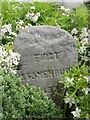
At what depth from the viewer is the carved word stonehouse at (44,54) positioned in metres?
3.36

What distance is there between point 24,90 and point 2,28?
0.82m

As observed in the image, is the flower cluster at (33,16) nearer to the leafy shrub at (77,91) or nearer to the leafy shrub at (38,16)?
the leafy shrub at (38,16)

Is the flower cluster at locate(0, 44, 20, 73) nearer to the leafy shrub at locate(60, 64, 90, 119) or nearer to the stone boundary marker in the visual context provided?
the stone boundary marker

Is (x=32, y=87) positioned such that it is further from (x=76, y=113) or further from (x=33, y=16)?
(x=33, y=16)

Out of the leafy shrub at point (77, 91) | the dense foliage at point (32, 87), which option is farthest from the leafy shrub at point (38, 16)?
the leafy shrub at point (77, 91)

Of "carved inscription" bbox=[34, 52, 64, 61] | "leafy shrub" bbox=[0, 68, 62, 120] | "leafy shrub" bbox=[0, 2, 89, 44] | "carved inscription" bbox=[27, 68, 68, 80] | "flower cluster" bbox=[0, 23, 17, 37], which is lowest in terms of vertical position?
"leafy shrub" bbox=[0, 68, 62, 120]

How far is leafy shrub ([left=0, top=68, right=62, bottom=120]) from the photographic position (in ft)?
9.45

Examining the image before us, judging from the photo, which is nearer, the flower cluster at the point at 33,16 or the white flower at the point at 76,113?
the white flower at the point at 76,113

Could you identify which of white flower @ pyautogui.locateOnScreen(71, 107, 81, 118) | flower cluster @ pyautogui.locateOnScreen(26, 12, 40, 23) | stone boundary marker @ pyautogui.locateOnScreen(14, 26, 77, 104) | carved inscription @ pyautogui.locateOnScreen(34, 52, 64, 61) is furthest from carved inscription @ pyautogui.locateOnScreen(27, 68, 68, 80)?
flower cluster @ pyautogui.locateOnScreen(26, 12, 40, 23)

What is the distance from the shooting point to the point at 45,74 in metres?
3.48

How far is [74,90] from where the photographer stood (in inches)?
127

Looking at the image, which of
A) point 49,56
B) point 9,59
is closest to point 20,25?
point 49,56

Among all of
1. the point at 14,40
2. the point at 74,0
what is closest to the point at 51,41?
the point at 14,40

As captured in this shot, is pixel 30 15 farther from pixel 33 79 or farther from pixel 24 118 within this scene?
pixel 24 118
